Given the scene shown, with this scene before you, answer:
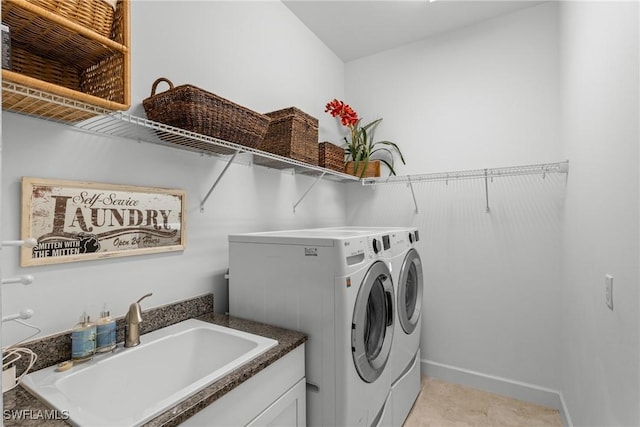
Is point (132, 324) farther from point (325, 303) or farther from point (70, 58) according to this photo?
point (70, 58)

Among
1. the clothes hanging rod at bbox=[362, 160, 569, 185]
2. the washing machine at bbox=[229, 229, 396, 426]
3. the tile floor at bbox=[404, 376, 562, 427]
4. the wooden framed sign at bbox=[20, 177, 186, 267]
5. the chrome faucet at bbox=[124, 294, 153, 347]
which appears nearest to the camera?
the wooden framed sign at bbox=[20, 177, 186, 267]

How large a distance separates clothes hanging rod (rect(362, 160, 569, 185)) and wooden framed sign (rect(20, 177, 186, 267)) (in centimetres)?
167

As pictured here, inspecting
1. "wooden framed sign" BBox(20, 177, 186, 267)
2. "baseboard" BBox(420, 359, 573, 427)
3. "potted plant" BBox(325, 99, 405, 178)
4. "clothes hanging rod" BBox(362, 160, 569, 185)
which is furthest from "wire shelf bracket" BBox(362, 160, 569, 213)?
"wooden framed sign" BBox(20, 177, 186, 267)

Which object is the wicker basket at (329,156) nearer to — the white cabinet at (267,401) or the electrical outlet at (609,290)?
the white cabinet at (267,401)

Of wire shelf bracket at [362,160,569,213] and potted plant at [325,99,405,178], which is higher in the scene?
potted plant at [325,99,405,178]

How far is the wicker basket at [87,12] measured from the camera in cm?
99

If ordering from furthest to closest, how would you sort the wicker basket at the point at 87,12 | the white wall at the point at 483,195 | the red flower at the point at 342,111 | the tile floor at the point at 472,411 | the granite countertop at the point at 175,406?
the red flower at the point at 342,111
the white wall at the point at 483,195
the tile floor at the point at 472,411
the wicker basket at the point at 87,12
the granite countertop at the point at 175,406

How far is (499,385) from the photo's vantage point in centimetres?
246

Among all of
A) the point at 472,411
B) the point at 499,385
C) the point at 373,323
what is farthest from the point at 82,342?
the point at 499,385

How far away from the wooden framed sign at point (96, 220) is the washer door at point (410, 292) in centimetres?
124

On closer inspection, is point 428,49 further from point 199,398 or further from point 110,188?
point 199,398

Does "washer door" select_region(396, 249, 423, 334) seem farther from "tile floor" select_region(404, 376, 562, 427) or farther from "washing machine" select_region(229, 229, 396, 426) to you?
"tile floor" select_region(404, 376, 562, 427)

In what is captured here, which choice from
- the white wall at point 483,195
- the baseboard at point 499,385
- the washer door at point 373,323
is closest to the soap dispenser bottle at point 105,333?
the washer door at point 373,323

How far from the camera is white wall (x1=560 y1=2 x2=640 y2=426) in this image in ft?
3.46
